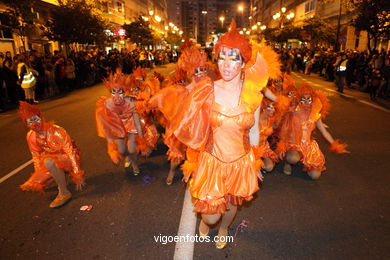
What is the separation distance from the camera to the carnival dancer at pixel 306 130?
4.63 m

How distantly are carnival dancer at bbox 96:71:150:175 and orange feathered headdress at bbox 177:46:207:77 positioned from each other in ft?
3.22

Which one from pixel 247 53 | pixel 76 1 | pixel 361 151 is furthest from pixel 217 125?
pixel 76 1

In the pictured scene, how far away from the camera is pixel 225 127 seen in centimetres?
261

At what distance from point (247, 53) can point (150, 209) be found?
8.03ft

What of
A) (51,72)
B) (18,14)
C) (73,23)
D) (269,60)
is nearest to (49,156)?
(269,60)

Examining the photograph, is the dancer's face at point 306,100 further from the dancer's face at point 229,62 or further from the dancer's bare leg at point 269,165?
the dancer's face at point 229,62

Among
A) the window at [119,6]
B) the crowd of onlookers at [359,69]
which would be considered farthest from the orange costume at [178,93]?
the window at [119,6]

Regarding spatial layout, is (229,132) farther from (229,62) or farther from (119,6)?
(119,6)

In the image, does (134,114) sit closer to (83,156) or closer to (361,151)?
(83,156)

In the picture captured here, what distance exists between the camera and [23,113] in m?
3.70

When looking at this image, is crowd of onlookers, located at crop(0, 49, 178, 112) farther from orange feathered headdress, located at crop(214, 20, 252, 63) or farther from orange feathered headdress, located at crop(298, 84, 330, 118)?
orange feathered headdress, located at crop(214, 20, 252, 63)

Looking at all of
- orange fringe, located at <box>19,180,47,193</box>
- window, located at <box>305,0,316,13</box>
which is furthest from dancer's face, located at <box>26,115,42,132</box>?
window, located at <box>305,0,316,13</box>

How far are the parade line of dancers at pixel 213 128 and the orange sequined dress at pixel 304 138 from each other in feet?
0.05

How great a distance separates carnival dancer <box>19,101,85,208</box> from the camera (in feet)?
12.7
